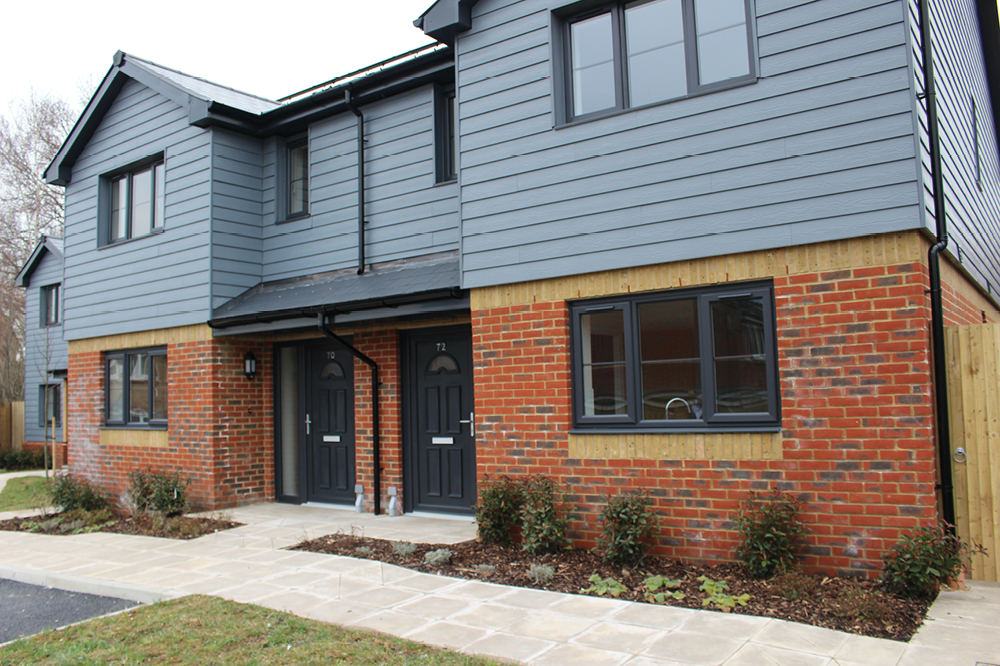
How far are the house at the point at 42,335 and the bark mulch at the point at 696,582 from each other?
16.6 metres

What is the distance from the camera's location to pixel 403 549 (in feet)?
22.2

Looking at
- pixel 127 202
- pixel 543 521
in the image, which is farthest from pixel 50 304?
pixel 543 521

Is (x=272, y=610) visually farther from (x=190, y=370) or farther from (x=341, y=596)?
(x=190, y=370)

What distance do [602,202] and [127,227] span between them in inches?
343

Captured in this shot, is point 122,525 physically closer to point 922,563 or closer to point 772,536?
point 772,536

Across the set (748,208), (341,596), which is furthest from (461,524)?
(748,208)

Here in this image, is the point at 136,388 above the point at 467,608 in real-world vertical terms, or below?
above

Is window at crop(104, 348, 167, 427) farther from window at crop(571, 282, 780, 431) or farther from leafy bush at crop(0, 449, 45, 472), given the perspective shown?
leafy bush at crop(0, 449, 45, 472)

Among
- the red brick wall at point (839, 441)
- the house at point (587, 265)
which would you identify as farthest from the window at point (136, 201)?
the red brick wall at point (839, 441)

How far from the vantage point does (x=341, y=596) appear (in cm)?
559

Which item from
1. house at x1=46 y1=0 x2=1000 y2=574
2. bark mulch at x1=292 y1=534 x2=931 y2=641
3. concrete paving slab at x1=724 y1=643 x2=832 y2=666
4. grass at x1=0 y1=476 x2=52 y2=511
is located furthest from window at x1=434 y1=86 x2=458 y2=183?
grass at x1=0 y1=476 x2=52 y2=511

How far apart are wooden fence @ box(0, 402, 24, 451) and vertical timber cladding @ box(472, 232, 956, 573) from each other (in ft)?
66.4

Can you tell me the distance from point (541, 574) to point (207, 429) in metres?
6.18

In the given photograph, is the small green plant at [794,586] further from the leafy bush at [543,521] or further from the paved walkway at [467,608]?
the leafy bush at [543,521]
